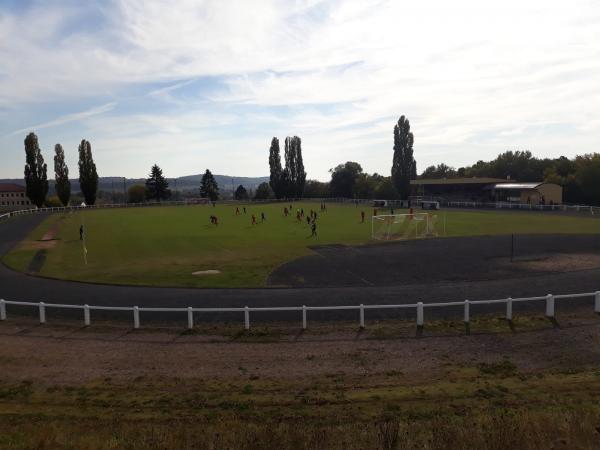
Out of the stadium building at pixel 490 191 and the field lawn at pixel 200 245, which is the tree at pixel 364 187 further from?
the field lawn at pixel 200 245

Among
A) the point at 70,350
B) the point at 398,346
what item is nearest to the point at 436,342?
the point at 398,346

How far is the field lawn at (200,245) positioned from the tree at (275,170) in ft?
196

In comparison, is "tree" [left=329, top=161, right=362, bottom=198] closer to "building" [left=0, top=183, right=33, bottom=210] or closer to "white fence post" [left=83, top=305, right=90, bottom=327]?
"building" [left=0, top=183, right=33, bottom=210]

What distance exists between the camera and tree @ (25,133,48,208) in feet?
287

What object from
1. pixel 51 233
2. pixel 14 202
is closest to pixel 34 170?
pixel 51 233

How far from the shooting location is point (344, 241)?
126 ft

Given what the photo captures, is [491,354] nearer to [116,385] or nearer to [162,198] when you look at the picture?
[116,385]

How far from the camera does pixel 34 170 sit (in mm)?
87438

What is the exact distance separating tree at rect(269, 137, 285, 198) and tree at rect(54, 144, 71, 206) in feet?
150

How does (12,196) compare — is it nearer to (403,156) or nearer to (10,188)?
(10,188)

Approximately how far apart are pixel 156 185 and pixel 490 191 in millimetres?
81099

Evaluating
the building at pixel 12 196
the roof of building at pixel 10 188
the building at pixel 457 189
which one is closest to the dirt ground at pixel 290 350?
the building at pixel 457 189

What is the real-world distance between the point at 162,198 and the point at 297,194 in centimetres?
3646

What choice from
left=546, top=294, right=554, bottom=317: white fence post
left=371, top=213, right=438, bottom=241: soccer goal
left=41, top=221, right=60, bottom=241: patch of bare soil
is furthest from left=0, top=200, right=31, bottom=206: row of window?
left=546, top=294, right=554, bottom=317: white fence post
